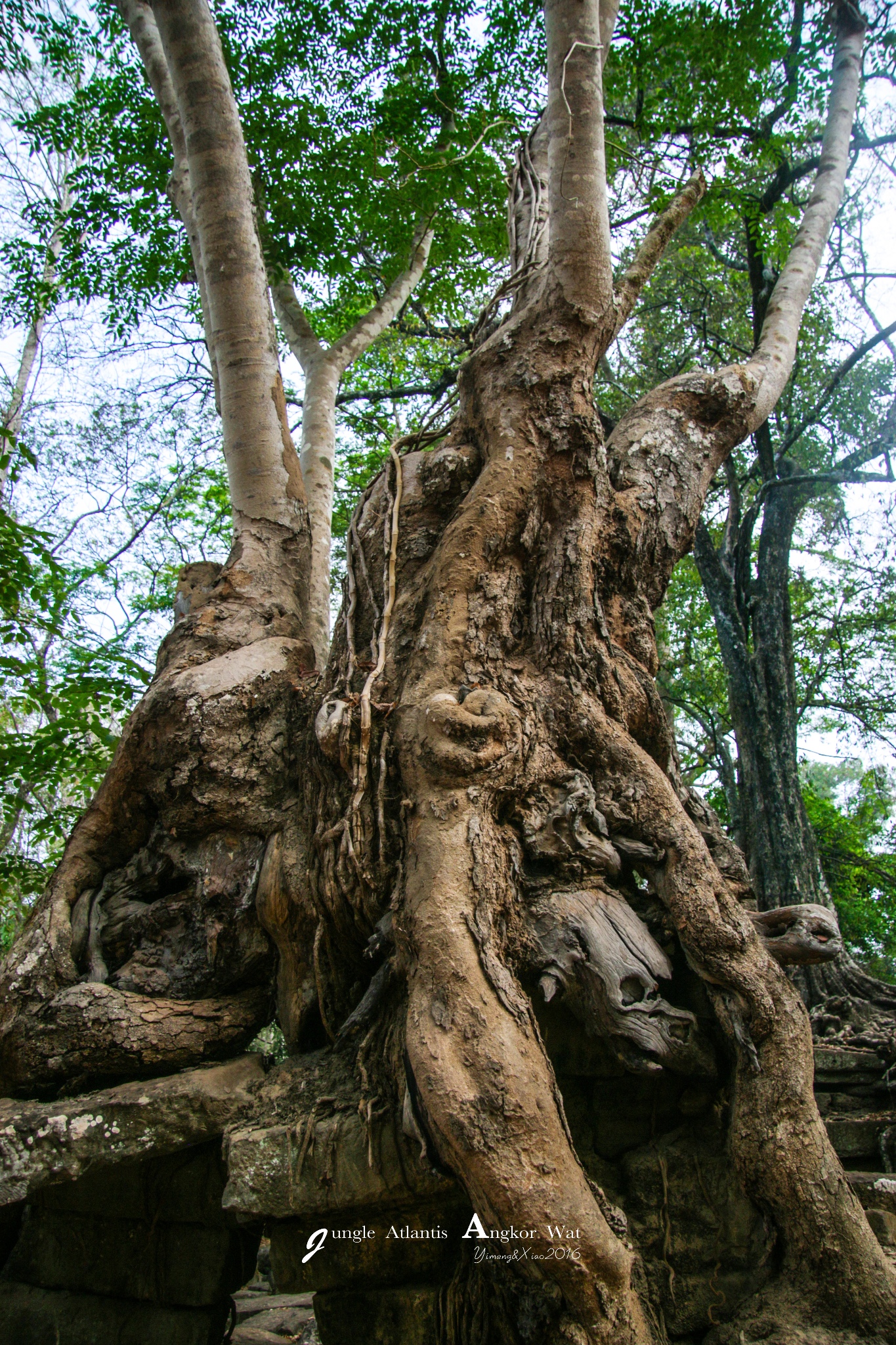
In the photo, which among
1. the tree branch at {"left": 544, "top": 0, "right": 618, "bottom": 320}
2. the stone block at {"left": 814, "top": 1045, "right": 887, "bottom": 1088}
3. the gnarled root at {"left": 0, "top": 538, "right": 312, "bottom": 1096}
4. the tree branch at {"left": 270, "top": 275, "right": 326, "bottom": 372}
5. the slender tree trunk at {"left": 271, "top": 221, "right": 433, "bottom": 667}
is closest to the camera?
the gnarled root at {"left": 0, "top": 538, "right": 312, "bottom": 1096}

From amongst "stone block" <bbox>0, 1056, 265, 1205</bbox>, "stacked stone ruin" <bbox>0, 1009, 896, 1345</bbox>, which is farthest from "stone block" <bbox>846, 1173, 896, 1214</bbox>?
"stone block" <bbox>0, 1056, 265, 1205</bbox>

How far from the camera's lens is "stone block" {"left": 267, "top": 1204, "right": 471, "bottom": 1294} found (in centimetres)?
205

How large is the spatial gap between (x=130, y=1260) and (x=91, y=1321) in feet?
0.60

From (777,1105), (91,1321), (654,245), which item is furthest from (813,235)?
(91,1321)

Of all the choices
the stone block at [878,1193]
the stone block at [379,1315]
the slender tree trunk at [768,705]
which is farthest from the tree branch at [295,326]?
the stone block at [878,1193]

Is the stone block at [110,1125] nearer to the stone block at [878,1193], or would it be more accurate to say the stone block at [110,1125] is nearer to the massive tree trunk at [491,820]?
the massive tree trunk at [491,820]

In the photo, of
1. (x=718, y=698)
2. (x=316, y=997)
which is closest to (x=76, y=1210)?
(x=316, y=997)

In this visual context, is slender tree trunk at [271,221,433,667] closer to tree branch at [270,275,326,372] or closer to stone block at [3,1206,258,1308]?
tree branch at [270,275,326,372]

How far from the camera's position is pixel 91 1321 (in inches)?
96.5

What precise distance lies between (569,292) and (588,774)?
6.17 feet

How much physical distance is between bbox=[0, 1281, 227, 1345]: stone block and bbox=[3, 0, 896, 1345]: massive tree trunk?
2.70 feet

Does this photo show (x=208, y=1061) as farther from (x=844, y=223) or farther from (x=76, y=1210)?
(x=844, y=223)

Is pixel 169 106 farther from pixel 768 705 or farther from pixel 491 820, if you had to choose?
pixel 768 705

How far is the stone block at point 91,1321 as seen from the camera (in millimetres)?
2410
